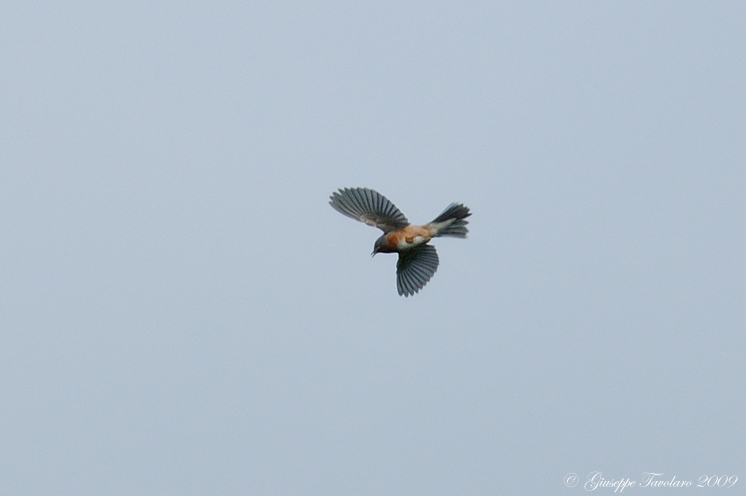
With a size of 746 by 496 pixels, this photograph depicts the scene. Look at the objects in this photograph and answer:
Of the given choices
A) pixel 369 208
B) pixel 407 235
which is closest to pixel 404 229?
pixel 407 235

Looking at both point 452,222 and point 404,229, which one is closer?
point 452,222

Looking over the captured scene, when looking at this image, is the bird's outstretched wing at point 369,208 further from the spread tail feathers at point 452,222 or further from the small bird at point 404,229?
the spread tail feathers at point 452,222

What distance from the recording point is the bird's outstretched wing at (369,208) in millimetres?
18375

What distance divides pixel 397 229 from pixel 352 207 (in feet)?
2.23

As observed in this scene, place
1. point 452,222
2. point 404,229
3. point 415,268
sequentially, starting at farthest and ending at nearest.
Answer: point 415,268 → point 404,229 → point 452,222

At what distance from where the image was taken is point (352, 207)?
1873 centimetres

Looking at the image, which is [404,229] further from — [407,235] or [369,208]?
[369,208]

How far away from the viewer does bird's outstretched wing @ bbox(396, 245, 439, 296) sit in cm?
1900

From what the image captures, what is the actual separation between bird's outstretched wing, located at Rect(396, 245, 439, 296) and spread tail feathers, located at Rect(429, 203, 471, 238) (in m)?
0.54

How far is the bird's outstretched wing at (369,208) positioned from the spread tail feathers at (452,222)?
48cm

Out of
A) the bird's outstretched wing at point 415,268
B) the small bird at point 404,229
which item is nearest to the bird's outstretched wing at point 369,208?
the small bird at point 404,229

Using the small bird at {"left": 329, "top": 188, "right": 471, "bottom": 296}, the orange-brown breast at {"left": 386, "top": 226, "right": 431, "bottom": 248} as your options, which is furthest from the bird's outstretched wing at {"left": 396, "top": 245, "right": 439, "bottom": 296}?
the orange-brown breast at {"left": 386, "top": 226, "right": 431, "bottom": 248}

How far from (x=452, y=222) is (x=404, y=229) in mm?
703

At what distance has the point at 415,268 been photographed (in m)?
19.1
